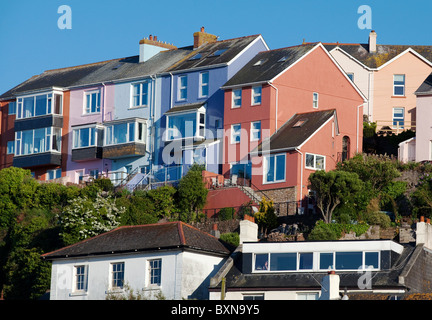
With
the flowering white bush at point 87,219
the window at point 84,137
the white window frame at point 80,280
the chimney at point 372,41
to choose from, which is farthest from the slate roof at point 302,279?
the chimney at point 372,41

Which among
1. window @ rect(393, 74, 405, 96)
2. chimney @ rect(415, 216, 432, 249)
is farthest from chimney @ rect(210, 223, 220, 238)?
window @ rect(393, 74, 405, 96)

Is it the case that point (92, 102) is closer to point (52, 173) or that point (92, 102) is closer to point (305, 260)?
point (52, 173)

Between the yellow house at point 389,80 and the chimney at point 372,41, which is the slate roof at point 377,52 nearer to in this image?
the yellow house at point 389,80

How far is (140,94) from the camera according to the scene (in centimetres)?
7681

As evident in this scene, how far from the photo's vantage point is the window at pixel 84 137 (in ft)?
251

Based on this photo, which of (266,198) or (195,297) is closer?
(195,297)

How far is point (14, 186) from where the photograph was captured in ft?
234

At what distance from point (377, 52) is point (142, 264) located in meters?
41.4

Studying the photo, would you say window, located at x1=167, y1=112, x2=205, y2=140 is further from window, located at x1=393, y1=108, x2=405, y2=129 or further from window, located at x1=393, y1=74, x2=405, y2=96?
window, located at x1=393, y1=74, x2=405, y2=96

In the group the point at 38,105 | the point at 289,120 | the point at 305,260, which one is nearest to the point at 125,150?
the point at 38,105
